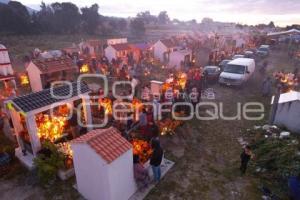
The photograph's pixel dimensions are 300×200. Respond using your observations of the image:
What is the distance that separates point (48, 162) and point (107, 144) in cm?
322

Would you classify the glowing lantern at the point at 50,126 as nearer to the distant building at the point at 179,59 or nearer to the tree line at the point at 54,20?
the distant building at the point at 179,59

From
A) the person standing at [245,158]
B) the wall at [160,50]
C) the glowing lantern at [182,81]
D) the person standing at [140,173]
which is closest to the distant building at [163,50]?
the wall at [160,50]

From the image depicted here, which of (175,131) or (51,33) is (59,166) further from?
(51,33)

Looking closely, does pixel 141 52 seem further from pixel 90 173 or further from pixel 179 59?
pixel 90 173

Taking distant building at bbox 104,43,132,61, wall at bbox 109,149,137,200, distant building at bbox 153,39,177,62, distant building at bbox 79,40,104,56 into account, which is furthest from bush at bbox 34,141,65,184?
distant building at bbox 79,40,104,56

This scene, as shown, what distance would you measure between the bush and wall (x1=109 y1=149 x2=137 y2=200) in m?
2.94

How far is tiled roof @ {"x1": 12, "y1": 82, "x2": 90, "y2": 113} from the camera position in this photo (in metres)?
9.05

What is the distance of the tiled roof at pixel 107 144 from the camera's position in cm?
671

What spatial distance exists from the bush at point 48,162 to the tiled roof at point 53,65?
982 cm

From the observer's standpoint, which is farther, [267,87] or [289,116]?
[267,87]

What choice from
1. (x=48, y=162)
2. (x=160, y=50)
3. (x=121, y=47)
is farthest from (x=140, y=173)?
(x=160, y=50)

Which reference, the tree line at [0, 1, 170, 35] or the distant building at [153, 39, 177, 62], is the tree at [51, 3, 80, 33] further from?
the distant building at [153, 39, 177, 62]

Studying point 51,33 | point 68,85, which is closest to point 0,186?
point 68,85

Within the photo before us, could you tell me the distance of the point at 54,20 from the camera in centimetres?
6262
